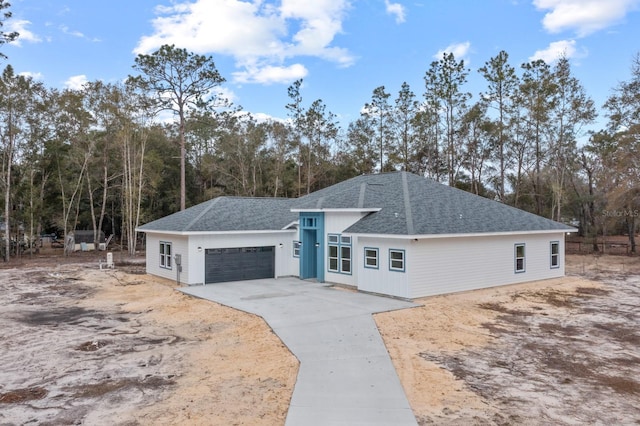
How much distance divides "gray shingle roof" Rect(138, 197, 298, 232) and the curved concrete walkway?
8.74 ft

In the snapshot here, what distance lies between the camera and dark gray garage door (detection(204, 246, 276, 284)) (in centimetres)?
1706

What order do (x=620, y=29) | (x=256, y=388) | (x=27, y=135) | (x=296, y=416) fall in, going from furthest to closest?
1. (x=27, y=135)
2. (x=620, y=29)
3. (x=256, y=388)
4. (x=296, y=416)

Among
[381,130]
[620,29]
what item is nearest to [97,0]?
[620,29]

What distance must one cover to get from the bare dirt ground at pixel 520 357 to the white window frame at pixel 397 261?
127cm

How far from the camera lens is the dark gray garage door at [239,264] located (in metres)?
17.1

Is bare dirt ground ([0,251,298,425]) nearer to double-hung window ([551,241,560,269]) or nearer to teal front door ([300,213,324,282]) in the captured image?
teal front door ([300,213,324,282])

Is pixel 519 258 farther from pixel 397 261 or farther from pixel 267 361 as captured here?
pixel 267 361

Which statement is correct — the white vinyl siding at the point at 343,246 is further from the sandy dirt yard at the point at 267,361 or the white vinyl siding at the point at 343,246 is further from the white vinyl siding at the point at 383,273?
the sandy dirt yard at the point at 267,361

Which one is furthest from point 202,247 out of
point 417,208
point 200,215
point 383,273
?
point 417,208

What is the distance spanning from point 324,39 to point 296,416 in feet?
63.9

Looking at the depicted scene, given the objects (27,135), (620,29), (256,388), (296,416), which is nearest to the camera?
(296,416)

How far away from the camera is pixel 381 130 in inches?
1425

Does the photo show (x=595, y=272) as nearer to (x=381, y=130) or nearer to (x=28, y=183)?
(x=381, y=130)

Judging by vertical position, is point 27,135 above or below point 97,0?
below
